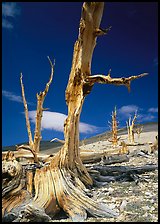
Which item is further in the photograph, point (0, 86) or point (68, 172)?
point (68, 172)

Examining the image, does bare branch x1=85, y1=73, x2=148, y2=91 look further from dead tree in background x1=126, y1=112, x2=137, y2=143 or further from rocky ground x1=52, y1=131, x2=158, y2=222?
dead tree in background x1=126, y1=112, x2=137, y2=143

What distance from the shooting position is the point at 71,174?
11.6ft

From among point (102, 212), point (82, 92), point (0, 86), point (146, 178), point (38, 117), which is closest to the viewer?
point (0, 86)

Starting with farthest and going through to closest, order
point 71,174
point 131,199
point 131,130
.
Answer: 1. point 131,130
2. point 71,174
3. point 131,199

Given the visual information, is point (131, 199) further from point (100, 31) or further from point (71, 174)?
point (100, 31)

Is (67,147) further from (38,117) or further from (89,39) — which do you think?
(38,117)

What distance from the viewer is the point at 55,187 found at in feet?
10.2

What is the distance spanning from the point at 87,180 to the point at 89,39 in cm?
219

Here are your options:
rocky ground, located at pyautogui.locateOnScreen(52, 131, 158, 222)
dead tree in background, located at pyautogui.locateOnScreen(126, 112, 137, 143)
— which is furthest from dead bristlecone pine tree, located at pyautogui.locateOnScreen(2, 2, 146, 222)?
dead tree in background, located at pyautogui.locateOnScreen(126, 112, 137, 143)

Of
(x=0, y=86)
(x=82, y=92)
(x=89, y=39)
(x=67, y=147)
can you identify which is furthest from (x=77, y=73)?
(x=0, y=86)

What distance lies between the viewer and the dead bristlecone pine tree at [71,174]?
2.63 meters

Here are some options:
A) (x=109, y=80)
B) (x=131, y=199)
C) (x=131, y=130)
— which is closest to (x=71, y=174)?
(x=131, y=199)

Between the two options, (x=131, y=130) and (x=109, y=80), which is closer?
(x=109, y=80)

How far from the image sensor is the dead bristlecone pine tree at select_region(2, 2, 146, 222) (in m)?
2.63
